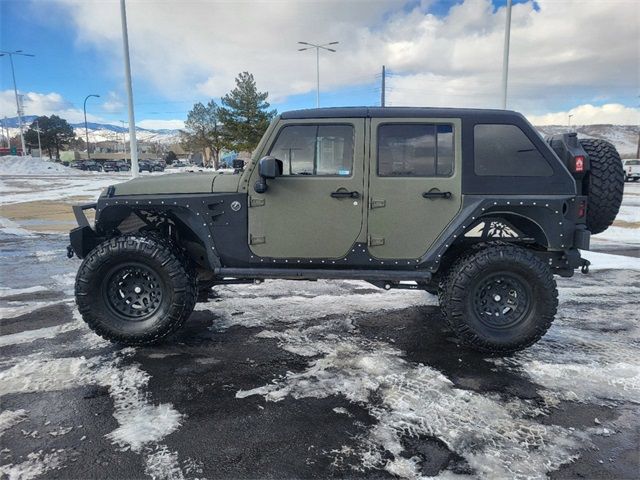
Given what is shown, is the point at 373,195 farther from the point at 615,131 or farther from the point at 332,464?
the point at 615,131

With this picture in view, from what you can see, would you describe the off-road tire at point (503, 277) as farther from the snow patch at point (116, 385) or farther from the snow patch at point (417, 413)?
the snow patch at point (116, 385)

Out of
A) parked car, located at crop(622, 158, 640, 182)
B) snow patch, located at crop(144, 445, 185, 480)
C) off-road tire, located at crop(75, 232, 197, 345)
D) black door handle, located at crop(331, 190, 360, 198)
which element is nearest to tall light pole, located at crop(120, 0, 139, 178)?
off-road tire, located at crop(75, 232, 197, 345)

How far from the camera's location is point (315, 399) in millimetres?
3094

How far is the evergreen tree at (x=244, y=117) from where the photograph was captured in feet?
114

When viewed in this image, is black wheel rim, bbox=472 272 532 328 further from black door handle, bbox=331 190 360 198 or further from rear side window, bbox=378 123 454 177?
black door handle, bbox=331 190 360 198

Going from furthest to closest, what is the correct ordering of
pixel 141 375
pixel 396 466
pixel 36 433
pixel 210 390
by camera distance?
pixel 141 375 → pixel 210 390 → pixel 36 433 → pixel 396 466

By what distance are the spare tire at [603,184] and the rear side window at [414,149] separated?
4.33 ft

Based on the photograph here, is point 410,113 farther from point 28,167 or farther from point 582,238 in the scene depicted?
point 28,167

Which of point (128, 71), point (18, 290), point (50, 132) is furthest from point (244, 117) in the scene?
point (50, 132)

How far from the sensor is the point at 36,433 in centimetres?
269

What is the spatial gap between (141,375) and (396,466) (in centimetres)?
211

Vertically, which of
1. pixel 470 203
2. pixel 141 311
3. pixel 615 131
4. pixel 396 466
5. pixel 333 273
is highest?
pixel 615 131

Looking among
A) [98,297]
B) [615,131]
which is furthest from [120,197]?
[615,131]

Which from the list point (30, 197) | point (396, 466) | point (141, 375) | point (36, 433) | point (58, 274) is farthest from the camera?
point (30, 197)
